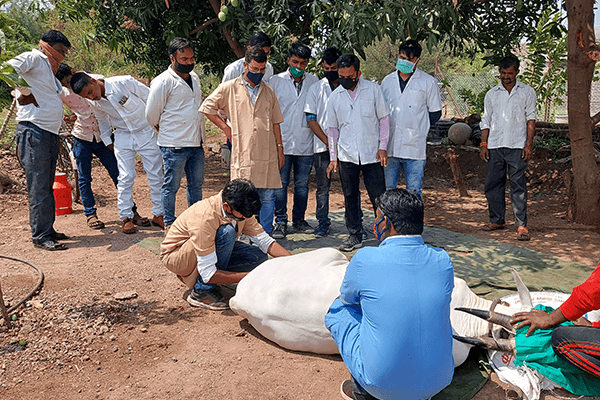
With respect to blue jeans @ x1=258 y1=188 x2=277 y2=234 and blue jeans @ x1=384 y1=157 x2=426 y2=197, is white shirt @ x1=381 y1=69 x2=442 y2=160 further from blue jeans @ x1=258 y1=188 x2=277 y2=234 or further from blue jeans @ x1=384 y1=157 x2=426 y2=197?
blue jeans @ x1=258 y1=188 x2=277 y2=234

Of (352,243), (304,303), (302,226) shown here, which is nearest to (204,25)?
(302,226)

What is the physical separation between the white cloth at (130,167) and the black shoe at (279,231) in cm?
132

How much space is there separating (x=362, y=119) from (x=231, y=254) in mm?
1669

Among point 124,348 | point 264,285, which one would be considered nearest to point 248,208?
point 264,285

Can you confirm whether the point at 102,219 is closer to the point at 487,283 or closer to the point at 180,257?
the point at 180,257

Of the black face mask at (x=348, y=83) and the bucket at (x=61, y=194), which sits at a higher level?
the black face mask at (x=348, y=83)

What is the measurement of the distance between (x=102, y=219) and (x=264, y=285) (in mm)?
3465

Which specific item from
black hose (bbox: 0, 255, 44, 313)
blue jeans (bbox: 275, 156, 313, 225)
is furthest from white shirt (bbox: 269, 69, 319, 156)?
black hose (bbox: 0, 255, 44, 313)

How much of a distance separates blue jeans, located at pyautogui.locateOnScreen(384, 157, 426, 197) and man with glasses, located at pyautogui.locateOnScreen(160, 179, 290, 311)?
160 cm

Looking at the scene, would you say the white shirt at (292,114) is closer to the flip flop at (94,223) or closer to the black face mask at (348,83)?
the black face mask at (348,83)

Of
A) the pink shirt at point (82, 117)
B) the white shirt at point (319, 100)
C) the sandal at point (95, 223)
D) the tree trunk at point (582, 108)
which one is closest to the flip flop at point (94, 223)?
the sandal at point (95, 223)

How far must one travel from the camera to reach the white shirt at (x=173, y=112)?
4.58 m

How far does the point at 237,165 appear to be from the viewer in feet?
14.4

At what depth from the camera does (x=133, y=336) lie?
3.04 metres
